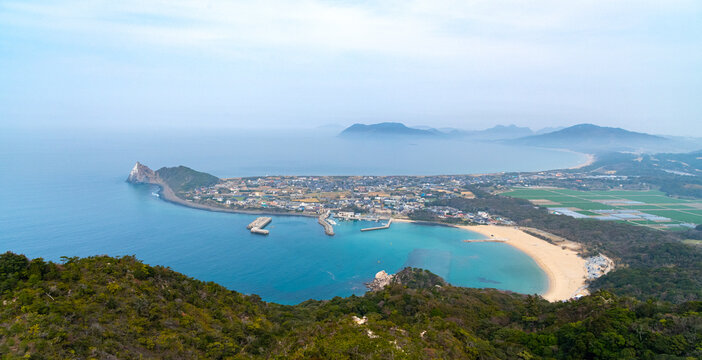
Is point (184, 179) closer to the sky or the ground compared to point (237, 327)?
closer to the sky

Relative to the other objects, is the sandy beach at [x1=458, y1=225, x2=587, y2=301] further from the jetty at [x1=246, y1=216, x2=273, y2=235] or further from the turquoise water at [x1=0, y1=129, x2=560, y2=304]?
the jetty at [x1=246, y1=216, x2=273, y2=235]

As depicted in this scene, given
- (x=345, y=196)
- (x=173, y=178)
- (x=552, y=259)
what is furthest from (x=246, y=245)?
(x=173, y=178)

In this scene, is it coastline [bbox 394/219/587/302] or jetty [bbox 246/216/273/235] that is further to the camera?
jetty [bbox 246/216/273/235]

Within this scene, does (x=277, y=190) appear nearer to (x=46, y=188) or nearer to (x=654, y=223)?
(x=46, y=188)

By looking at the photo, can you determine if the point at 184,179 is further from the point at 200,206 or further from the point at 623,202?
the point at 623,202

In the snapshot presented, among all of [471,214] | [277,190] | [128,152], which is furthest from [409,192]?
[128,152]

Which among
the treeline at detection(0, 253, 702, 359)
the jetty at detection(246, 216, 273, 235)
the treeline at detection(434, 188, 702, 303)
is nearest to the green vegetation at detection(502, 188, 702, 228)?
the treeline at detection(434, 188, 702, 303)
